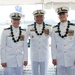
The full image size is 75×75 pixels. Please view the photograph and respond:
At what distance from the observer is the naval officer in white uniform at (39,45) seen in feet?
9.87

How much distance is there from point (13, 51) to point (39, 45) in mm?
448

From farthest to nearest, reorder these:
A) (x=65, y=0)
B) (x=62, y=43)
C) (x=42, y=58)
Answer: (x=65, y=0) → (x=42, y=58) → (x=62, y=43)

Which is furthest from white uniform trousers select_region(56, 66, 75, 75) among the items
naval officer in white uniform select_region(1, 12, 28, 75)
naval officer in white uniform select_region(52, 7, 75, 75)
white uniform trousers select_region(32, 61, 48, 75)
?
naval officer in white uniform select_region(1, 12, 28, 75)

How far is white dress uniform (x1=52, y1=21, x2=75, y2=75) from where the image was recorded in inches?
110

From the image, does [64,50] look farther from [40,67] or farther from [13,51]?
[13,51]

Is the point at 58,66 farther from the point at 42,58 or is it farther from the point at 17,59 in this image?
the point at 17,59

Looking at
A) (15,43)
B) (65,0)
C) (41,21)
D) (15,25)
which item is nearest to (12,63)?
(15,43)

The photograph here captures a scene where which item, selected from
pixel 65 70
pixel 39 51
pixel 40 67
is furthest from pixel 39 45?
pixel 65 70

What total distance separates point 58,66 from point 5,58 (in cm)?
88

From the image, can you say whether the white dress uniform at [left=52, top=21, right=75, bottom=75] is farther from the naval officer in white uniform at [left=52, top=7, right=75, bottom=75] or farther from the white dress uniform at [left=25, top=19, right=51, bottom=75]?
the white dress uniform at [left=25, top=19, right=51, bottom=75]

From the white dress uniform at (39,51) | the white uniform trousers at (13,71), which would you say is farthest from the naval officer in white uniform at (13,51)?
the white dress uniform at (39,51)

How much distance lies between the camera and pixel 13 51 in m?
2.92

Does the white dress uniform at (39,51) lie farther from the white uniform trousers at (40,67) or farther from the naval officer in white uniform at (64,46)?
the naval officer in white uniform at (64,46)

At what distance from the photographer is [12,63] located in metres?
2.92
